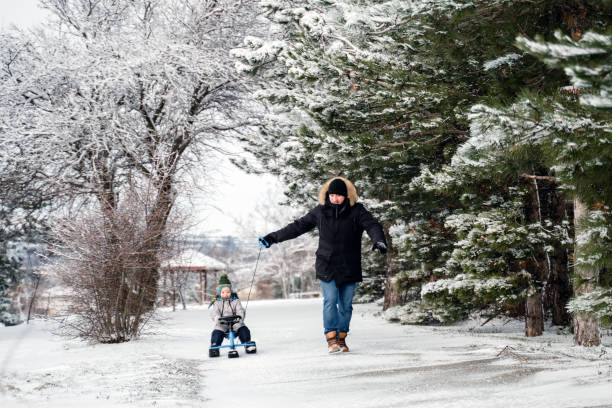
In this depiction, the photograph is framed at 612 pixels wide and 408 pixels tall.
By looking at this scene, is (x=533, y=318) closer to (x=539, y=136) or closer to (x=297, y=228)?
(x=297, y=228)

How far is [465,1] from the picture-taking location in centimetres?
580

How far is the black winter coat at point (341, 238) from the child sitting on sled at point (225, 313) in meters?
0.96

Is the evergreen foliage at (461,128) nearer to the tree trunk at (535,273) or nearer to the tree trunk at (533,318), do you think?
the tree trunk at (535,273)

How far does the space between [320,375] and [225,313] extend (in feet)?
7.49

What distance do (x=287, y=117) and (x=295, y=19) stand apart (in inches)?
134

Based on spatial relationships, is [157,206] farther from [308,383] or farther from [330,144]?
[308,383]

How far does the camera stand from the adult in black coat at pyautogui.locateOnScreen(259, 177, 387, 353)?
6.77 metres

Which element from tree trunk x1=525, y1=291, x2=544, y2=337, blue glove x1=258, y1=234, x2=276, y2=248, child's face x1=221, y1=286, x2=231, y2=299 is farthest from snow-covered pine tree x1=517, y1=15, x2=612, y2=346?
child's face x1=221, y1=286, x2=231, y2=299

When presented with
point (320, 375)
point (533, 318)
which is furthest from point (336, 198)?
point (533, 318)

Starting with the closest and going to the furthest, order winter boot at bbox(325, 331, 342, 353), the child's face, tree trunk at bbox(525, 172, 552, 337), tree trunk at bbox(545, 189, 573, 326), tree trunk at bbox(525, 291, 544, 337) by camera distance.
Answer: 1. winter boot at bbox(325, 331, 342, 353)
2. the child's face
3. tree trunk at bbox(525, 172, 552, 337)
4. tree trunk at bbox(525, 291, 544, 337)
5. tree trunk at bbox(545, 189, 573, 326)

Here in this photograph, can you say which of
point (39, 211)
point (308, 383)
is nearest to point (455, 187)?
point (308, 383)

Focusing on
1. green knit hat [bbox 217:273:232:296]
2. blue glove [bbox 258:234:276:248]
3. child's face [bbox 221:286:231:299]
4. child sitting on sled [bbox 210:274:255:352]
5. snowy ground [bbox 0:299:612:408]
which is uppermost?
blue glove [bbox 258:234:276:248]

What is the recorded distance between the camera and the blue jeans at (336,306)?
674 cm

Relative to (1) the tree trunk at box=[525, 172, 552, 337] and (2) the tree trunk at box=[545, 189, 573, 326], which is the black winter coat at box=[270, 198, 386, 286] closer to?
(1) the tree trunk at box=[525, 172, 552, 337]
